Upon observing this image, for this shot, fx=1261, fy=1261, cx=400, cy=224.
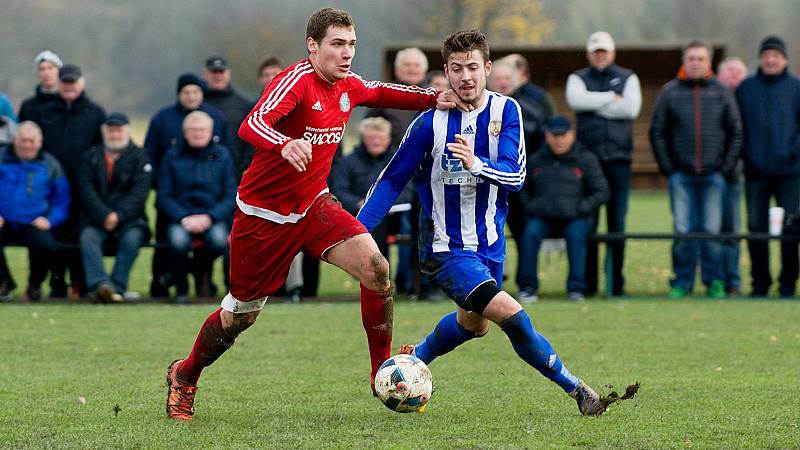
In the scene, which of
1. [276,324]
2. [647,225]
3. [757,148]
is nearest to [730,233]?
[757,148]

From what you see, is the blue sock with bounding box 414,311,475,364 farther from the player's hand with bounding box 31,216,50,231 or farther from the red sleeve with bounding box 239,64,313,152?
the player's hand with bounding box 31,216,50,231

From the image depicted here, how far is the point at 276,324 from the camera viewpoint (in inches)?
404

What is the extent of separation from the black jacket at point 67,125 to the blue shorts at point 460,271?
6475mm

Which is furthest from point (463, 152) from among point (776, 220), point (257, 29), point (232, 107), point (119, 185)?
point (257, 29)

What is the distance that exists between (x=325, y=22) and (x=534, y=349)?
188 centimetres

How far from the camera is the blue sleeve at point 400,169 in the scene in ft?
21.1

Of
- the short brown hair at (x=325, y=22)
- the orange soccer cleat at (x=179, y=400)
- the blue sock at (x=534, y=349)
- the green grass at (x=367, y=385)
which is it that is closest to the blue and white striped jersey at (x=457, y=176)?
the blue sock at (x=534, y=349)

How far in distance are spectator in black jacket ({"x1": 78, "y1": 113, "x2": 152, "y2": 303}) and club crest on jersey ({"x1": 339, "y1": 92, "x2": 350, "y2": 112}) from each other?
230 inches

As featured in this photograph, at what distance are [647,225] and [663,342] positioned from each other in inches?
471

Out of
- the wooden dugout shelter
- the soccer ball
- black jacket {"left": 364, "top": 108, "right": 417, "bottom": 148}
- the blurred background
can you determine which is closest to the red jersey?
the soccer ball

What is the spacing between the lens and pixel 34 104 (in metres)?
12.3

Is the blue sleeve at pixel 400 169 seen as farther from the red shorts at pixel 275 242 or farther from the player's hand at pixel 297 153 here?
the player's hand at pixel 297 153

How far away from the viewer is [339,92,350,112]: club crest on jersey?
20.7 ft

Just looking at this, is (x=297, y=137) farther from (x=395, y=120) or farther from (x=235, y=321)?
(x=395, y=120)
